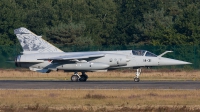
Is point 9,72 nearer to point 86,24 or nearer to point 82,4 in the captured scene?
point 86,24

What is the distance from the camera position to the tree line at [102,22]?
69.6 meters

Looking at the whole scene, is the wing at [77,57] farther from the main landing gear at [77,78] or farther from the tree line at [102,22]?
the tree line at [102,22]

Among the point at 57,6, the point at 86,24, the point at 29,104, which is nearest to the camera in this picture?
the point at 29,104

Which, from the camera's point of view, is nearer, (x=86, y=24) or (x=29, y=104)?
(x=29, y=104)

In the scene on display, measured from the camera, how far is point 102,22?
84.3 metres

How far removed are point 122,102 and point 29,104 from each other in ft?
11.4

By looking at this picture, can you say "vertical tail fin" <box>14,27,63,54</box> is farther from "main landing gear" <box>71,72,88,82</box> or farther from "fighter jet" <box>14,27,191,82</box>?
"main landing gear" <box>71,72,88,82</box>

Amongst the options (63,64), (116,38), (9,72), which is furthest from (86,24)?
(63,64)

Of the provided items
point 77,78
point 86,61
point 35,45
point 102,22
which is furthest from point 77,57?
point 102,22

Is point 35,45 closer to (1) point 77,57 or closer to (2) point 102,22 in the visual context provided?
(1) point 77,57

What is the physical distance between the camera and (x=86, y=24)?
261ft

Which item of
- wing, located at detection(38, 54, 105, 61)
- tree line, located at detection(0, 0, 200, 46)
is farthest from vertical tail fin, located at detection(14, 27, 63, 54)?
tree line, located at detection(0, 0, 200, 46)

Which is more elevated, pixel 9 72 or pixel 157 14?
pixel 157 14

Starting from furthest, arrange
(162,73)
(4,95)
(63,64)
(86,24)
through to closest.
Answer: (86,24) → (162,73) → (63,64) → (4,95)
